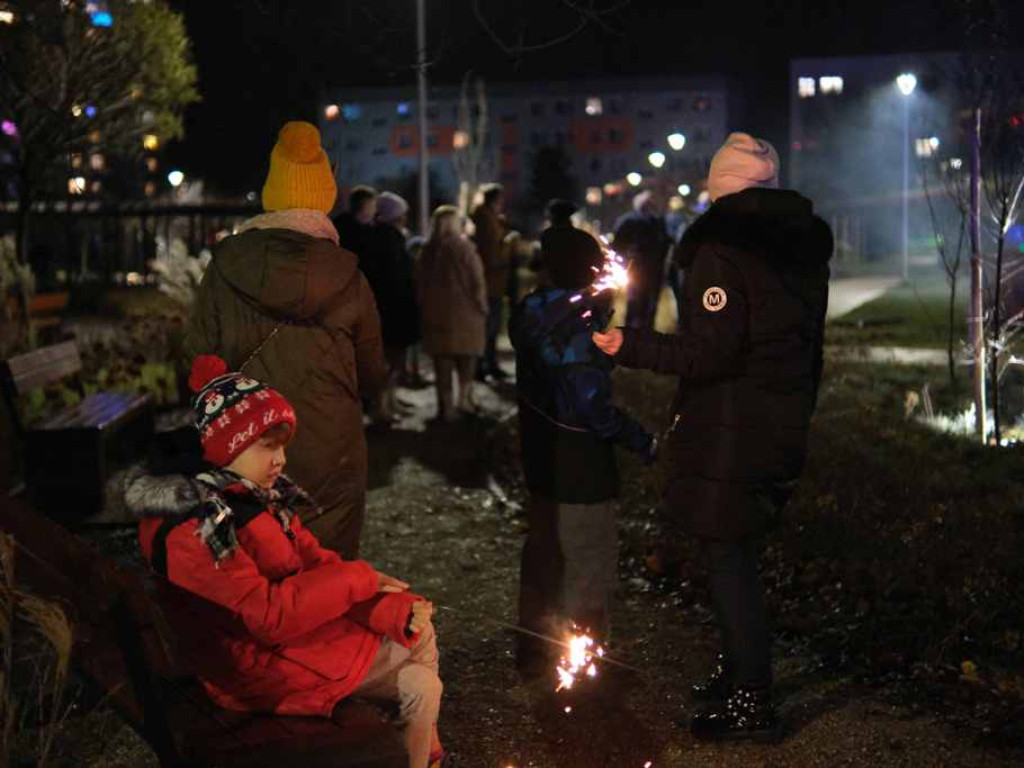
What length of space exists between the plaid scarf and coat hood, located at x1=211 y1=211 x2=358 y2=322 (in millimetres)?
937

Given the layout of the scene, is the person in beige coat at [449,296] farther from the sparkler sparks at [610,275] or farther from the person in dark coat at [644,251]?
the sparkler sparks at [610,275]

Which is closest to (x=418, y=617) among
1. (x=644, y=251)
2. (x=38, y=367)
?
(x=38, y=367)

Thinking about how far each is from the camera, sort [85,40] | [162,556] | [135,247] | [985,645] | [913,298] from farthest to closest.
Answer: [135,247]
[913,298]
[85,40]
[985,645]
[162,556]

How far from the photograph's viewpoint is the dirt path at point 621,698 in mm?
4789

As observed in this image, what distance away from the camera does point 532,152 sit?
312 ft

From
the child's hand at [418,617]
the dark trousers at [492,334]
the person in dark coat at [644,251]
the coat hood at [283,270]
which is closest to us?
the child's hand at [418,617]

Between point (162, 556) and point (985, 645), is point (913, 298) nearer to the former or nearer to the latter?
point (985, 645)

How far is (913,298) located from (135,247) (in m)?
17.2

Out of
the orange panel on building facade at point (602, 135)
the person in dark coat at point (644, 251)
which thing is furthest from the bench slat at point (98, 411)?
the orange panel on building facade at point (602, 135)

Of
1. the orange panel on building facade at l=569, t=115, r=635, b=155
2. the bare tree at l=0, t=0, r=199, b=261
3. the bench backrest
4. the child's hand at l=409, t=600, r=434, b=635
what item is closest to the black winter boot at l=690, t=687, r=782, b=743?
the child's hand at l=409, t=600, r=434, b=635

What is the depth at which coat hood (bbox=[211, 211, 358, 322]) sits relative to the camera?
4.75 metres

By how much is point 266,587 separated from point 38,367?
5.86 m

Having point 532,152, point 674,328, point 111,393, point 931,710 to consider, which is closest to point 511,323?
point 931,710

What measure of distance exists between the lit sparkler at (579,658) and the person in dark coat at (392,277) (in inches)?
225
